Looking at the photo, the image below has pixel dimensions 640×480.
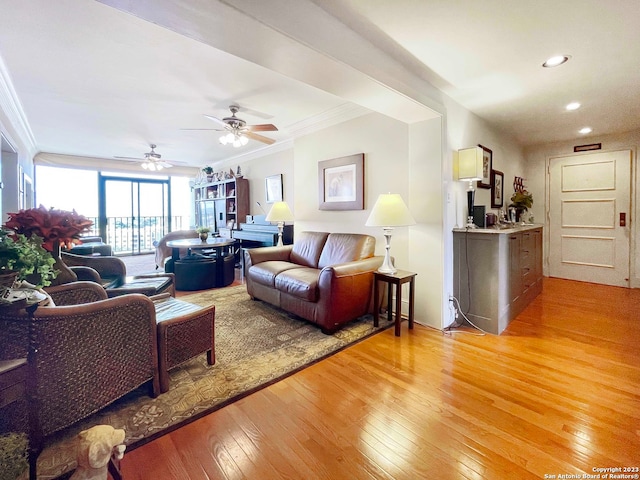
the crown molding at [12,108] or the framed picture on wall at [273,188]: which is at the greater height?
the crown molding at [12,108]

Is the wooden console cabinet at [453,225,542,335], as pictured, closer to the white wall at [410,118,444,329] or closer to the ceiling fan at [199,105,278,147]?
the white wall at [410,118,444,329]

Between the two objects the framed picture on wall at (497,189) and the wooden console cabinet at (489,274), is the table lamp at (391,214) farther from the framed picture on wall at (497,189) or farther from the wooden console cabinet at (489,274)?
the framed picture on wall at (497,189)

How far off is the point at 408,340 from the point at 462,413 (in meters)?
0.99

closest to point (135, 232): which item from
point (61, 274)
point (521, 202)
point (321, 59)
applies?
point (61, 274)

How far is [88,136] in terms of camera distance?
495 centimetres

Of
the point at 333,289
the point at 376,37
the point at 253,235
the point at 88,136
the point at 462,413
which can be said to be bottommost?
the point at 462,413

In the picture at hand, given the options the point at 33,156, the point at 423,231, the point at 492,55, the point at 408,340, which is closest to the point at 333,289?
the point at 408,340

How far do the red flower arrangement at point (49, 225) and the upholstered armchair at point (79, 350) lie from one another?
1.29ft

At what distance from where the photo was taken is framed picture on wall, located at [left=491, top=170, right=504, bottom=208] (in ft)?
12.9

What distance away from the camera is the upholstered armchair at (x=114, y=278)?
2539 mm

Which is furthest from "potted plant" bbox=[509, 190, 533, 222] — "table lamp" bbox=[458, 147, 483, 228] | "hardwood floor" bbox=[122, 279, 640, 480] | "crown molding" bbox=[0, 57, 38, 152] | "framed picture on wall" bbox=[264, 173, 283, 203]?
"crown molding" bbox=[0, 57, 38, 152]

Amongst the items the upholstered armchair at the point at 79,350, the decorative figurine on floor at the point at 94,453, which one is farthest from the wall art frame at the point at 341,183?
the decorative figurine on floor at the point at 94,453

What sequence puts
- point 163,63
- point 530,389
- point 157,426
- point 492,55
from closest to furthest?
point 157,426 → point 530,389 → point 492,55 → point 163,63

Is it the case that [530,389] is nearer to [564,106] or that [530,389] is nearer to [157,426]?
[157,426]
